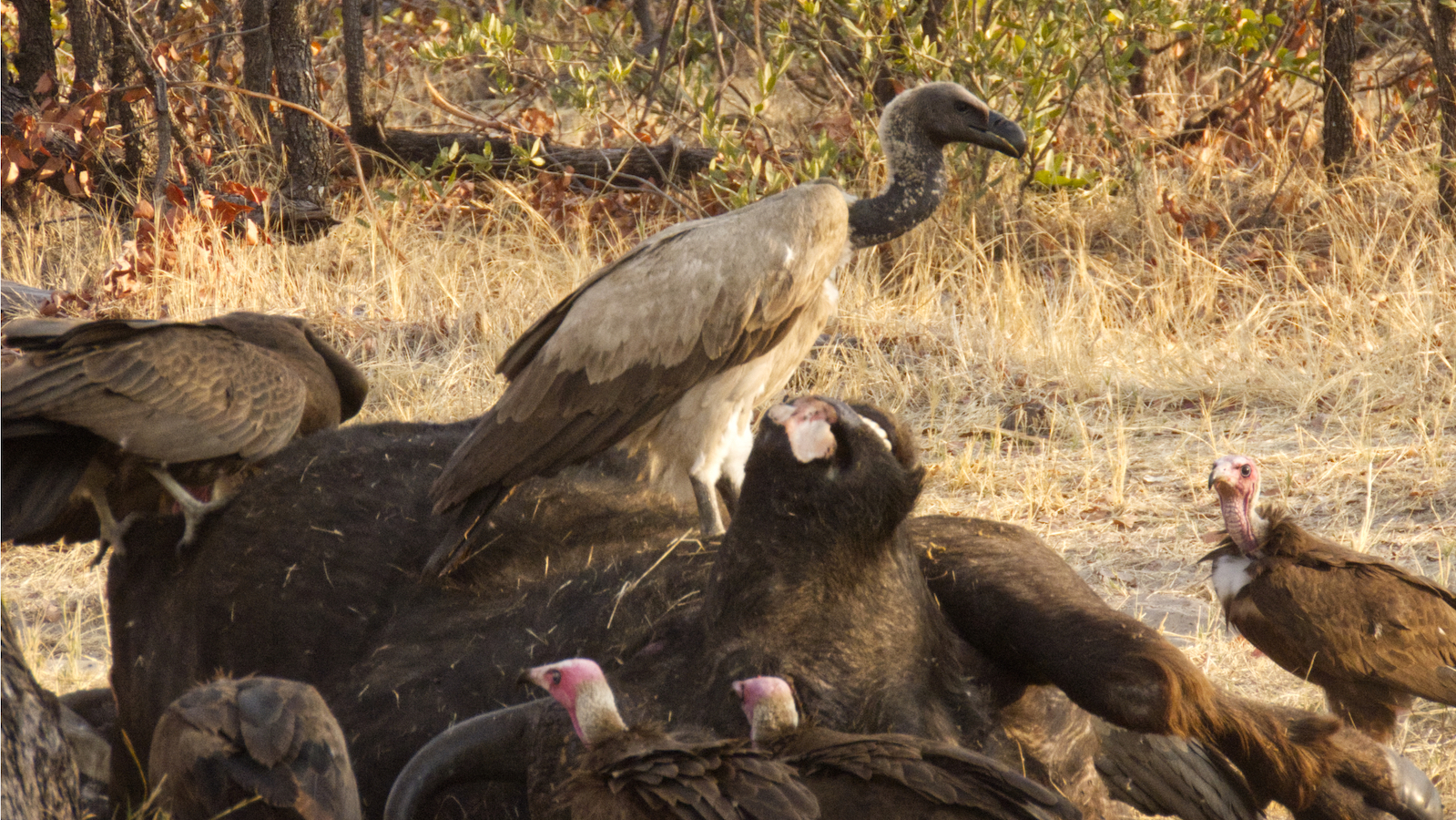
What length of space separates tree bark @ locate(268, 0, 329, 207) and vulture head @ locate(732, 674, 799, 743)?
666 cm

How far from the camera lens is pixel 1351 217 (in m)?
7.85

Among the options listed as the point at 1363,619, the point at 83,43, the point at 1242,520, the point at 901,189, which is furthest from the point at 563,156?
the point at 1363,619

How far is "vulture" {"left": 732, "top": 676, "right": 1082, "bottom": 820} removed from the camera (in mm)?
2010

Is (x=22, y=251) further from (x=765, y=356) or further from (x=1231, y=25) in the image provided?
(x=1231, y=25)

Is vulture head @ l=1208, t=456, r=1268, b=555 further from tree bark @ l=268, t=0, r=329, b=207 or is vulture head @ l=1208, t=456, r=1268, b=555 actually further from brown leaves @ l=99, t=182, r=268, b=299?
tree bark @ l=268, t=0, r=329, b=207

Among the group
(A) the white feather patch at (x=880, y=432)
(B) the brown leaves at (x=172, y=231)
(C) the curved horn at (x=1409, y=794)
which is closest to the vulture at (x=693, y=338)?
(A) the white feather patch at (x=880, y=432)

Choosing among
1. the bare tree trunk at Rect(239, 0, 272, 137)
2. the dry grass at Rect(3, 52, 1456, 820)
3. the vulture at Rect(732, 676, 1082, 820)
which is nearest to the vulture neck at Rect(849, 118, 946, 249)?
the dry grass at Rect(3, 52, 1456, 820)

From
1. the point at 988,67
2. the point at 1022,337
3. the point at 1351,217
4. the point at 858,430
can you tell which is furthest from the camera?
the point at 1351,217

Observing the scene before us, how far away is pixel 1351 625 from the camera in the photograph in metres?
3.47

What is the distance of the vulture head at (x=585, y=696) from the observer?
217cm

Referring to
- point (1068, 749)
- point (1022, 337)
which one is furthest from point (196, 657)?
point (1022, 337)

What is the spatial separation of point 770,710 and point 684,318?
203cm

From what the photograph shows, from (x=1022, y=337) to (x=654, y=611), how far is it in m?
4.38

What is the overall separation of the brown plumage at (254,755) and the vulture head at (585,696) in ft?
1.13
